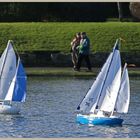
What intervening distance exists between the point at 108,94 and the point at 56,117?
177 cm

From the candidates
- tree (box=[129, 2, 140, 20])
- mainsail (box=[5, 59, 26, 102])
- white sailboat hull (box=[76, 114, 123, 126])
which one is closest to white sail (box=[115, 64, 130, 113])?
white sailboat hull (box=[76, 114, 123, 126])

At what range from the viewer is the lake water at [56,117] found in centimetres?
2200

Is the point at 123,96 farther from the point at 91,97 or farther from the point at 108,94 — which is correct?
the point at 91,97

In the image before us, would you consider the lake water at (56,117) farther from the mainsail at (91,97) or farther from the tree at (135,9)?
the tree at (135,9)

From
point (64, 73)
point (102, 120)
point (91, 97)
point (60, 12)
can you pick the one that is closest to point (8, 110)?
point (91, 97)

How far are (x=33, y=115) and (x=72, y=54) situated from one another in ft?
40.6

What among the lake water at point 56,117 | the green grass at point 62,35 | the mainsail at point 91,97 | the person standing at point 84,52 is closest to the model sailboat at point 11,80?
the lake water at point 56,117

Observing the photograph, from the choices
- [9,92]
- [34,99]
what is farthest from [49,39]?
[9,92]

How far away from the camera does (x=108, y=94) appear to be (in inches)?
930

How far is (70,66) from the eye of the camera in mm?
38125

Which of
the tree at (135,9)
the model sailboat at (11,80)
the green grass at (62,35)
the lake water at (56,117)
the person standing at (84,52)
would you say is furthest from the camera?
the tree at (135,9)

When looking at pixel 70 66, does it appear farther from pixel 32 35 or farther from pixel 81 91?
pixel 81 91

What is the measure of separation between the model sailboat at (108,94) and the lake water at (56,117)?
423 mm

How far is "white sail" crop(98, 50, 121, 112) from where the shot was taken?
925 inches
